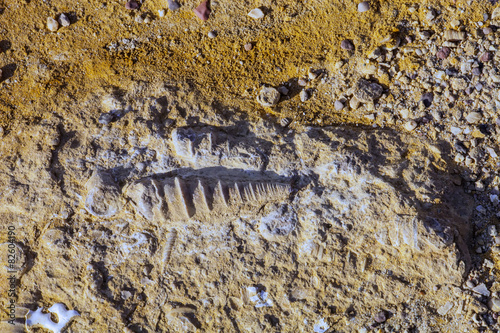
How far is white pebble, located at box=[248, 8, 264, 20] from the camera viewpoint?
357cm

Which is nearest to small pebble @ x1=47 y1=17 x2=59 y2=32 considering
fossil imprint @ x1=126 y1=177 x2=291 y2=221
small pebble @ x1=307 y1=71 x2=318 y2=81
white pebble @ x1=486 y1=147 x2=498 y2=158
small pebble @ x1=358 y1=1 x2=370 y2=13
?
fossil imprint @ x1=126 y1=177 x2=291 y2=221

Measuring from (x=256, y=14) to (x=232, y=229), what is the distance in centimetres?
213

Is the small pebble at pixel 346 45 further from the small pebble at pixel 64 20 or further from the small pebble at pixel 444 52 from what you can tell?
the small pebble at pixel 64 20

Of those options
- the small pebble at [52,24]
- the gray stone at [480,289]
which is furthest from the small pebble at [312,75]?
the small pebble at [52,24]

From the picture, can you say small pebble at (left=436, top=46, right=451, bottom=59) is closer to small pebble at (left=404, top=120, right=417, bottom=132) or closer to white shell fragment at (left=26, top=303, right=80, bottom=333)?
small pebble at (left=404, top=120, right=417, bottom=132)

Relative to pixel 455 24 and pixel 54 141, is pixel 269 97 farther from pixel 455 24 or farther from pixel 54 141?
pixel 54 141

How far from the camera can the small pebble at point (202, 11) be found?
3600 millimetres

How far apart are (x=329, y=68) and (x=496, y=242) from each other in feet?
7.03

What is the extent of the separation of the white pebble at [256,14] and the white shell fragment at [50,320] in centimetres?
317

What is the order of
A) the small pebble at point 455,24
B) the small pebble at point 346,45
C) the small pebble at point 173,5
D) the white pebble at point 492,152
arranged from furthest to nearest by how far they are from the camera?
1. the small pebble at point 173,5
2. the small pebble at point 346,45
3. the small pebble at point 455,24
4. the white pebble at point 492,152

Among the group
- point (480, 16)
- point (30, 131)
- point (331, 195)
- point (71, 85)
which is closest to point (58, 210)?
point (30, 131)

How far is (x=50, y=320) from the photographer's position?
304 cm

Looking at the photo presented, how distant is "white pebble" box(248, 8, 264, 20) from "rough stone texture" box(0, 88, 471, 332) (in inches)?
51.8

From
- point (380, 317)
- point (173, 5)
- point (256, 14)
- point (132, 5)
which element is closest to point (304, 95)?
point (256, 14)
